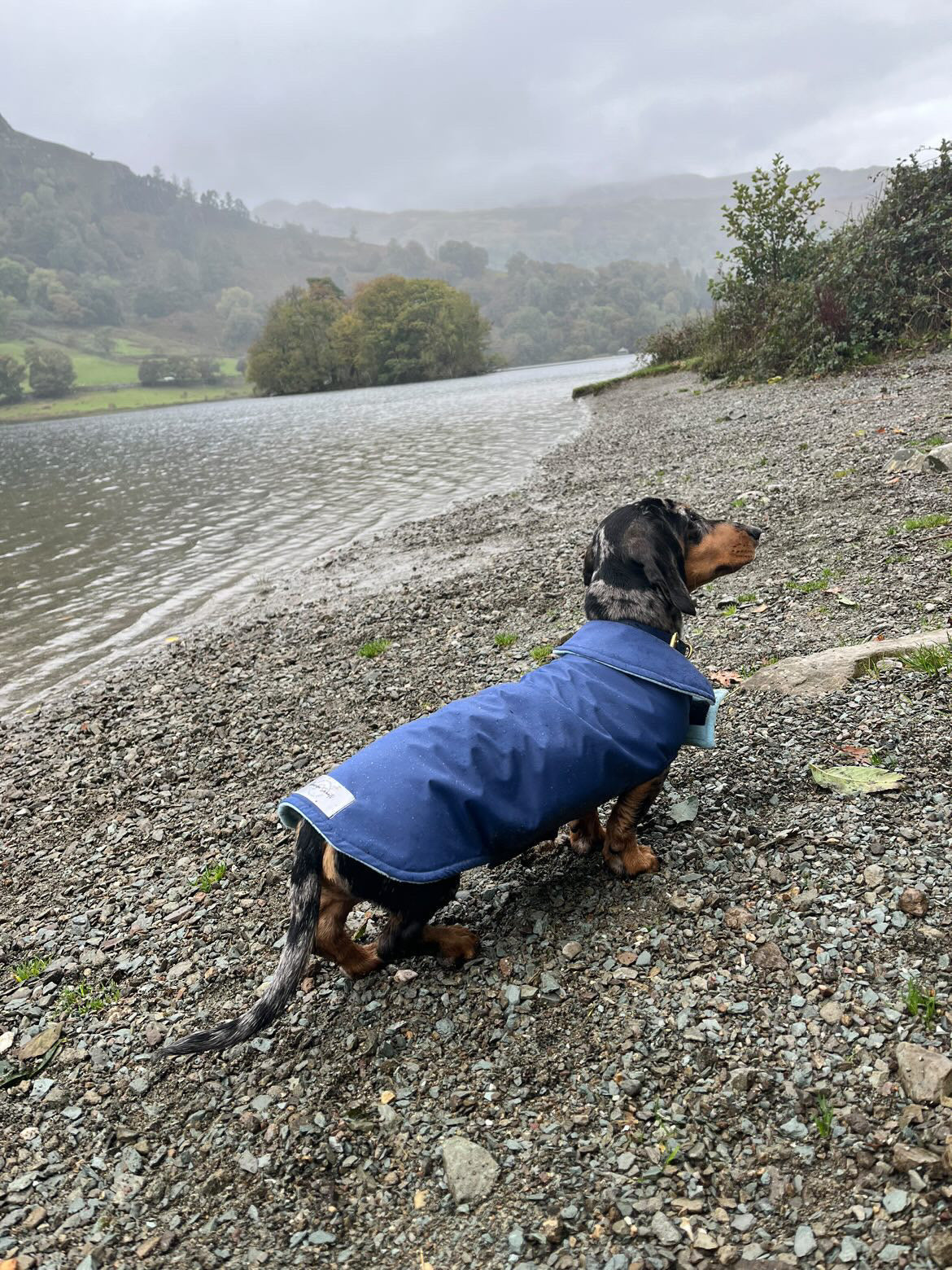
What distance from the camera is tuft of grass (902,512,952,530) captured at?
8.37m

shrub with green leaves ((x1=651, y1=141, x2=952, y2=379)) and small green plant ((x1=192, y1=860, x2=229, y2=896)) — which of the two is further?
shrub with green leaves ((x1=651, y1=141, x2=952, y2=379))

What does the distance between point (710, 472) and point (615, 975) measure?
13.4 meters

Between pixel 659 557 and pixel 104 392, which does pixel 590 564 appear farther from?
pixel 104 392

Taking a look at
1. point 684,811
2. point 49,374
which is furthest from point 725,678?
point 49,374

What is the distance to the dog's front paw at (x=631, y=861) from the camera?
4508 millimetres

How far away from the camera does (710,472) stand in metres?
15.4

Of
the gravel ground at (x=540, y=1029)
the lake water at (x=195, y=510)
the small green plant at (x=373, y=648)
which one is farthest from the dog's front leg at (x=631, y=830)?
the lake water at (x=195, y=510)

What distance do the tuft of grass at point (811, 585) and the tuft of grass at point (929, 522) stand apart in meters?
1.17

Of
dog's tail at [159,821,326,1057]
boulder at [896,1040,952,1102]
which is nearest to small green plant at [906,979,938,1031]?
boulder at [896,1040,952,1102]

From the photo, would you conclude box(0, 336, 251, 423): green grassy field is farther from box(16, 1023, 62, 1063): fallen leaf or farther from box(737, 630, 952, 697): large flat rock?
box(737, 630, 952, 697): large flat rock

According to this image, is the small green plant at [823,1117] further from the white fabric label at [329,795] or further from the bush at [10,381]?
the bush at [10,381]

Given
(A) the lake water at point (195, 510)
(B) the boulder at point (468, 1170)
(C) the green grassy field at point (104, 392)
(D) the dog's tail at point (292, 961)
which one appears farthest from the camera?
(C) the green grassy field at point (104, 392)

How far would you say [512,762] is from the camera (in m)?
3.91

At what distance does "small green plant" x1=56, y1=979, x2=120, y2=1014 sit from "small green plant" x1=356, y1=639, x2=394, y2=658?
5.33m
